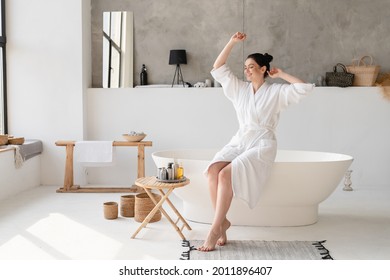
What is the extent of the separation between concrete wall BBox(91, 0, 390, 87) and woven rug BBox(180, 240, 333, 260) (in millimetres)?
3168

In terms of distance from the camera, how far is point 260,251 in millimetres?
3674

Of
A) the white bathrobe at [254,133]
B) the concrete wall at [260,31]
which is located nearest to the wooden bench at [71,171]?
the concrete wall at [260,31]

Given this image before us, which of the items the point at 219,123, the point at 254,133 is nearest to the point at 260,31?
Answer: the point at 219,123

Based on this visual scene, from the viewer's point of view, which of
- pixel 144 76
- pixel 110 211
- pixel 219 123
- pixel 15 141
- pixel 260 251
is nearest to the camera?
pixel 260 251

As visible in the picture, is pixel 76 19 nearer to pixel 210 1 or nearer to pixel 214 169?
pixel 210 1

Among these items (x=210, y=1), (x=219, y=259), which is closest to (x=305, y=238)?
(x=219, y=259)

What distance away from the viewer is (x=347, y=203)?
5.44 metres

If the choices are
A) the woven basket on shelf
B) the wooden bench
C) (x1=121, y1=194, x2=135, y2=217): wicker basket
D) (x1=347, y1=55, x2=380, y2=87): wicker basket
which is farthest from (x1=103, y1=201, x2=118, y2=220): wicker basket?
the woven basket on shelf

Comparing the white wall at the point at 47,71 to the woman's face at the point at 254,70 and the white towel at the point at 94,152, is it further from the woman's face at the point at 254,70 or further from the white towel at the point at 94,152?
the woman's face at the point at 254,70

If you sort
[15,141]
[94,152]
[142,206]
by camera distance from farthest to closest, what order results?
[94,152] < [15,141] < [142,206]

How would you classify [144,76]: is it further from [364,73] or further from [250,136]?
[250,136]

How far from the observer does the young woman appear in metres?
3.85

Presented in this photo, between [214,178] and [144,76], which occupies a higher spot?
[144,76]

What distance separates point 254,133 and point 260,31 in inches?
113
